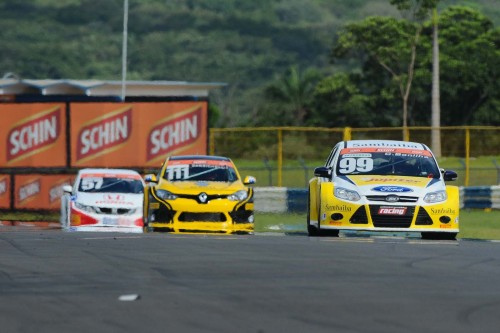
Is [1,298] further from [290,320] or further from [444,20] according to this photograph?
[444,20]

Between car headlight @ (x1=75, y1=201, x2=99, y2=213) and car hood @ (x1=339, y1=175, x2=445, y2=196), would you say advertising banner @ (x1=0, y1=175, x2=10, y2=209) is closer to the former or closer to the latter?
car headlight @ (x1=75, y1=201, x2=99, y2=213)

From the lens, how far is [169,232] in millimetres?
22875

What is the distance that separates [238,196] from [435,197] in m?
4.12

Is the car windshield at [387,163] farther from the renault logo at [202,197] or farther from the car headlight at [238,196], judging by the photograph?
the renault logo at [202,197]

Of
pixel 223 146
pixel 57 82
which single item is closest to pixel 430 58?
pixel 57 82

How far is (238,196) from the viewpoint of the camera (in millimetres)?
23406

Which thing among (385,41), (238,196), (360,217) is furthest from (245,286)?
(385,41)

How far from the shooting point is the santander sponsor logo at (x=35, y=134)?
114ft

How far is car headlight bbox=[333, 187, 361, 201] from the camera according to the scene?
66.1 feet

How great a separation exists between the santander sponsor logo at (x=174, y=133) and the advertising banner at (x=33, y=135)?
2226 millimetres

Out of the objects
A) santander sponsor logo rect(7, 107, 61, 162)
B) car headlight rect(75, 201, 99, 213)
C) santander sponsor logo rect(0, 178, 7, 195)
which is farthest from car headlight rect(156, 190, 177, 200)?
santander sponsor logo rect(7, 107, 61, 162)

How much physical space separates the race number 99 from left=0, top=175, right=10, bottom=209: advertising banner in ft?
48.0

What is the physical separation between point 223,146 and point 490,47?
2393 inches

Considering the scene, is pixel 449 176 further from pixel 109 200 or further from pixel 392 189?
pixel 109 200
